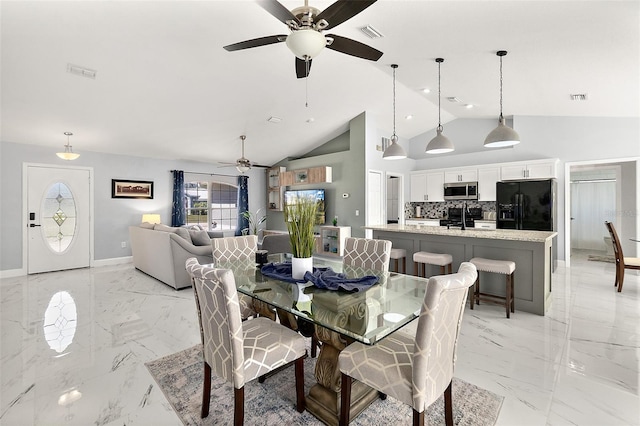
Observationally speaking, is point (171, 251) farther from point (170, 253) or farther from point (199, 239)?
point (199, 239)

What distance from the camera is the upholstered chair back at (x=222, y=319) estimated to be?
4.84 feet

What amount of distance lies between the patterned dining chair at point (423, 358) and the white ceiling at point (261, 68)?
2643 millimetres

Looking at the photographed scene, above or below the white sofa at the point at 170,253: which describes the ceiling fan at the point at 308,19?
above

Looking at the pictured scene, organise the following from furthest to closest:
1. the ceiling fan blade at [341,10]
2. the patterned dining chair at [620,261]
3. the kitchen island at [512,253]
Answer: the patterned dining chair at [620,261] < the kitchen island at [512,253] < the ceiling fan blade at [341,10]

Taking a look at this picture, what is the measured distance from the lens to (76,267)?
5.98 meters

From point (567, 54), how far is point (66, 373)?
564 cm

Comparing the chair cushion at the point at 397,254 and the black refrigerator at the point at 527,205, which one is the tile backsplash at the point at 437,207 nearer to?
the black refrigerator at the point at 527,205

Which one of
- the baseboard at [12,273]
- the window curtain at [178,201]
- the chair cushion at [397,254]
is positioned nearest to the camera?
the chair cushion at [397,254]

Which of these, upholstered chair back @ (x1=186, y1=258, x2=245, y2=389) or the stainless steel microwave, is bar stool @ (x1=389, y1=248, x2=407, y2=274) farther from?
the stainless steel microwave

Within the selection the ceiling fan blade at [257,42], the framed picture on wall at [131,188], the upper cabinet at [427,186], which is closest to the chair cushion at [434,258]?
the ceiling fan blade at [257,42]

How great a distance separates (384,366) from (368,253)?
1469 mm

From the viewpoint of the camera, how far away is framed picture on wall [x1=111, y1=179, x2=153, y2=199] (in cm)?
641

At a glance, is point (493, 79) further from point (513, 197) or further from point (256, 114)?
point (256, 114)

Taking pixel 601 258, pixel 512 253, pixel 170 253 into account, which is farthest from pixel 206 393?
pixel 601 258
